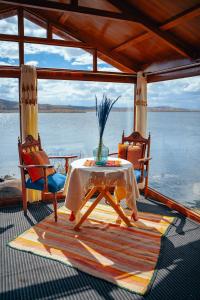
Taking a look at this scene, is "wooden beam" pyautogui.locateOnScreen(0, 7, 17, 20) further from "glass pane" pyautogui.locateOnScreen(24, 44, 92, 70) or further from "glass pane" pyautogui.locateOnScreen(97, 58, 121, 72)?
"glass pane" pyautogui.locateOnScreen(97, 58, 121, 72)

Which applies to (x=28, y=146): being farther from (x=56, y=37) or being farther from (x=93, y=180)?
(x=56, y=37)

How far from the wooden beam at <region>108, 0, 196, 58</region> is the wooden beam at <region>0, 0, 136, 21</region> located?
9 cm

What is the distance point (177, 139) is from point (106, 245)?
15679 mm

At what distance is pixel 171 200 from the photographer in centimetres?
454

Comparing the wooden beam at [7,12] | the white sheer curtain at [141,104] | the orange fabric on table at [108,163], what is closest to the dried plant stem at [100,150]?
the orange fabric on table at [108,163]

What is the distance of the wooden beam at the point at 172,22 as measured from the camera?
3.12 meters

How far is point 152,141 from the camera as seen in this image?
7.45 m

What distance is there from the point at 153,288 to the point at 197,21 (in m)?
2.99

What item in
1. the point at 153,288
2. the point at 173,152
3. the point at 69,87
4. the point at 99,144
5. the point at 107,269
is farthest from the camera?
the point at 173,152

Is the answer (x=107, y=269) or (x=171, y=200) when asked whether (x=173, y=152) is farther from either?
(x=107, y=269)

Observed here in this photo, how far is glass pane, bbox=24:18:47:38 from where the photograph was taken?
14.0ft

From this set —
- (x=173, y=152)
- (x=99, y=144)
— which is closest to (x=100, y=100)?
(x=99, y=144)

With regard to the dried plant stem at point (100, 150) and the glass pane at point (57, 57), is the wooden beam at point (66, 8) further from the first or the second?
the dried plant stem at point (100, 150)

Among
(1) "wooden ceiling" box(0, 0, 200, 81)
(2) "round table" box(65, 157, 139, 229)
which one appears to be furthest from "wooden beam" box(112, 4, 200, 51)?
(2) "round table" box(65, 157, 139, 229)
